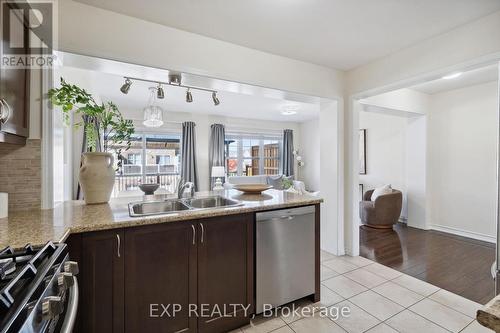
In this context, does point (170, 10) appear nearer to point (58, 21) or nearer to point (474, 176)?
point (58, 21)

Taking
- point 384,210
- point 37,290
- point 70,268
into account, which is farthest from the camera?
point 384,210

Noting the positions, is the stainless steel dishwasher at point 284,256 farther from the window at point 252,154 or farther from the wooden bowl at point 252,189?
the window at point 252,154

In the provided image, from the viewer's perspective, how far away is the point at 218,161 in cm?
636

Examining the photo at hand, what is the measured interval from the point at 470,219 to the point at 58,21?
5.86 meters

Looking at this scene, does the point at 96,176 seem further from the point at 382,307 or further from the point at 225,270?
the point at 382,307

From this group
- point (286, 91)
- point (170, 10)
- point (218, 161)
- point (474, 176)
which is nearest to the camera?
point (170, 10)

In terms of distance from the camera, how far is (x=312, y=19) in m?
2.08

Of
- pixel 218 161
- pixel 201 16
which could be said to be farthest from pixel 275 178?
pixel 201 16

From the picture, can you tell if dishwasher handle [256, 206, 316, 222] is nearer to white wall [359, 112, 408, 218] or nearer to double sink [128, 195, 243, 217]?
double sink [128, 195, 243, 217]

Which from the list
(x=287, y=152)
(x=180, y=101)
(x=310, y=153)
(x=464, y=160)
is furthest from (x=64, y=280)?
(x=310, y=153)

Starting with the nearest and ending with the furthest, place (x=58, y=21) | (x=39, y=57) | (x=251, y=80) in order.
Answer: (x=39, y=57) < (x=58, y=21) < (x=251, y=80)

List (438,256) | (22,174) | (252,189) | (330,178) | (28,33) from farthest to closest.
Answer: (330,178) → (438,256) → (252,189) → (22,174) → (28,33)

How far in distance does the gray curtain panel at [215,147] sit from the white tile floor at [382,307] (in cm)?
422

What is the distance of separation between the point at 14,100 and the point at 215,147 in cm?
500
